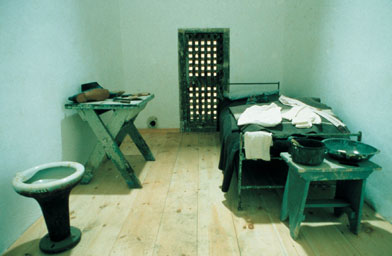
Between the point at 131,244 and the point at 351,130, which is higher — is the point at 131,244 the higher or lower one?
the lower one

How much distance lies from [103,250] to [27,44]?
143 cm

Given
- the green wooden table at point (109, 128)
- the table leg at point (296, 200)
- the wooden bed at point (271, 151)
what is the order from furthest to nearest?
the green wooden table at point (109, 128), the wooden bed at point (271, 151), the table leg at point (296, 200)

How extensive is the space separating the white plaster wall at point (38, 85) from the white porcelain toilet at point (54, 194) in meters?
0.19

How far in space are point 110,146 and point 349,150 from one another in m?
1.83

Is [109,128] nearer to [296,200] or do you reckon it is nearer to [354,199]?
[296,200]

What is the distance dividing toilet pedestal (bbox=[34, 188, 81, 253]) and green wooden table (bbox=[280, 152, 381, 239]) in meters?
1.36

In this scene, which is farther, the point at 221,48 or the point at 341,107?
the point at 221,48

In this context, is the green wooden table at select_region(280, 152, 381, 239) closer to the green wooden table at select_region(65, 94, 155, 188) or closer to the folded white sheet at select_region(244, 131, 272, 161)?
the folded white sheet at select_region(244, 131, 272, 161)

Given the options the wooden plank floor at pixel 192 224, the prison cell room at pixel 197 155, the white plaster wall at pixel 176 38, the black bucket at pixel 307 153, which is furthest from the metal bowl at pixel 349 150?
the white plaster wall at pixel 176 38

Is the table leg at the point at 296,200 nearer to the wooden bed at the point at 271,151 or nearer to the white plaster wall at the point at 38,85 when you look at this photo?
the wooden bed at the point at 271,151

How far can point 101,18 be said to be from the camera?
10.4 feet

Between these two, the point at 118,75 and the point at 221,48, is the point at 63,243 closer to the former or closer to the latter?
the point at 118,75

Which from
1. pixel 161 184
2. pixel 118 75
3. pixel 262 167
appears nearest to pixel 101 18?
pixel 118 75

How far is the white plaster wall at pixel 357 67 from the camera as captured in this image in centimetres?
190
